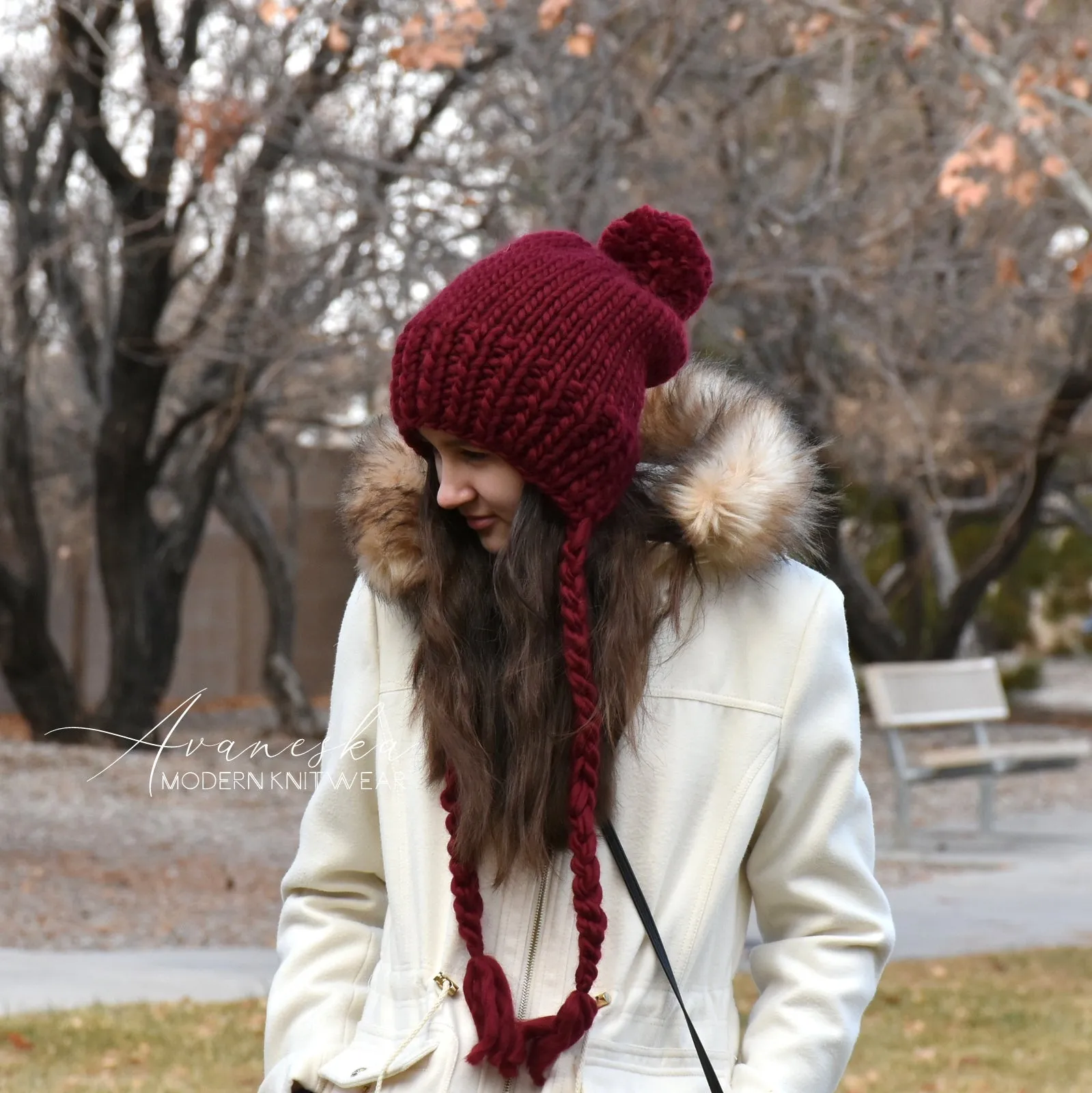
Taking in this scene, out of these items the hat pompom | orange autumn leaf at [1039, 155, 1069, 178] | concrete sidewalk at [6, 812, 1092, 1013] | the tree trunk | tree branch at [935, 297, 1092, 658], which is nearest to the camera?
the hat pompom

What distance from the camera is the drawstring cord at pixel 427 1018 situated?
1.75 m

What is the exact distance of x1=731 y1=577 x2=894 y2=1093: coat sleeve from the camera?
5.92ft

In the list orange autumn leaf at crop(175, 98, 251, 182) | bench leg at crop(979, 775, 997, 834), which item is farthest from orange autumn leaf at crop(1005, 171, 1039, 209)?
orange autumn leaf at crop(175, 98, 251, 182)

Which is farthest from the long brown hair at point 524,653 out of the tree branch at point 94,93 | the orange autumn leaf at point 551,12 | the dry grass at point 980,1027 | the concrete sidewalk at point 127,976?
the tree branch at point 94,93

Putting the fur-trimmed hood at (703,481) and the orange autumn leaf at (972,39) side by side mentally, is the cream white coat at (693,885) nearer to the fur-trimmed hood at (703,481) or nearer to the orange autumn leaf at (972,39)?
the fur-trimmed hood at (703,481)

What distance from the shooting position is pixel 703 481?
73.7 inches

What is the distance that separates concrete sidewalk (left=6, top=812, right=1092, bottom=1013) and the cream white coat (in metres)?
3.62

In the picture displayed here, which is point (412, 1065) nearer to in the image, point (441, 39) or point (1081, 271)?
point (1081, 271)

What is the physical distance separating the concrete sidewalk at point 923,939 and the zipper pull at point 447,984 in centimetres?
369

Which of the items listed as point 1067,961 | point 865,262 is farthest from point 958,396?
point 1067,961

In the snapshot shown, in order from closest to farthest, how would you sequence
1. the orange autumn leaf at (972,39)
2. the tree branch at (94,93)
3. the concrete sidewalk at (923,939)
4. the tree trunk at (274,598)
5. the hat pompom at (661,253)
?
the hat pompom at (661,253), the concrete sidewalk at (923,939), the orange autumn leaf at (972,39), the tree branch at (94,93), the tree trunk at (274,598)

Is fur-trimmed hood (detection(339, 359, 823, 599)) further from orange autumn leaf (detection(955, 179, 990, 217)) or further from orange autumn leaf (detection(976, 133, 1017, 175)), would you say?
orange autumn leaf (detection(955, 179, 990, 217))

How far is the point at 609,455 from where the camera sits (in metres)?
1.84

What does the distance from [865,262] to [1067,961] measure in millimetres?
4199
